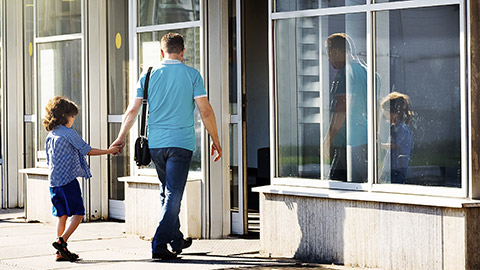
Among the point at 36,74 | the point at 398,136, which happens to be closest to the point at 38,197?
the point at 36,74

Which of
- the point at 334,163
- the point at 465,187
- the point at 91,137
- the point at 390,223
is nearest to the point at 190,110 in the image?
the point at 334,163

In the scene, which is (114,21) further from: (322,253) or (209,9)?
(322,253)

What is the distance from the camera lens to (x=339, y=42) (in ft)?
25.8

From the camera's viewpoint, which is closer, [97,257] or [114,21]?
[97,257]

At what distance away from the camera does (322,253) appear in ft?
25.3

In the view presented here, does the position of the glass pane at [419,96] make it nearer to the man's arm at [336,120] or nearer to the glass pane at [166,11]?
the man's arm at [336,120]

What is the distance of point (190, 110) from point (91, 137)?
11.5ft

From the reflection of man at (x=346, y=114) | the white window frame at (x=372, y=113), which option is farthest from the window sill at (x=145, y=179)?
the reflection of man at (x=346, y=114)

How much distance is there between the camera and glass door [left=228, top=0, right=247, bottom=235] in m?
9.46

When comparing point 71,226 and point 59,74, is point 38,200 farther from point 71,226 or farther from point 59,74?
point 71,226

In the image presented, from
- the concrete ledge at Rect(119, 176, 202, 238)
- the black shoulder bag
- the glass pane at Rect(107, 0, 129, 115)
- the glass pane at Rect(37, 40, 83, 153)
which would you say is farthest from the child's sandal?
the glass pane at Rect(37, 40, 83, 153)

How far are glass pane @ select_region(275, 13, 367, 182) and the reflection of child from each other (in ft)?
0.84

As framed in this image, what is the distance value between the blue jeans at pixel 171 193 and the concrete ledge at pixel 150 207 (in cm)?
127

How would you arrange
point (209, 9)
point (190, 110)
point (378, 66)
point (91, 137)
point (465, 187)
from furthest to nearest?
point (91, 137) → point (209, 9) → point (190, 110) → point (378, 66) → point (465, 187)
